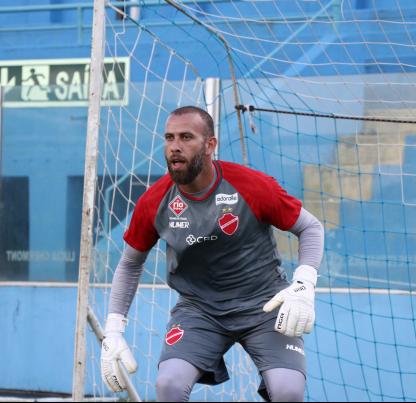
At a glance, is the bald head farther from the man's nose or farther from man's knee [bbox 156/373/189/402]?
man's knee [bbox 156/373/189/402]

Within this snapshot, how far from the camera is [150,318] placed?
6785 mm

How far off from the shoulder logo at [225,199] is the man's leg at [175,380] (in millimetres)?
638

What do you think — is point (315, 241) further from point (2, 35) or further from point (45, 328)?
point (2, 35)

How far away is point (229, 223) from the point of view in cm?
346

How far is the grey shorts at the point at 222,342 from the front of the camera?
132 inches

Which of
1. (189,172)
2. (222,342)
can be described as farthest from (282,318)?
(189,172)

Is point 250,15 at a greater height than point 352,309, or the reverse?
point 250,15

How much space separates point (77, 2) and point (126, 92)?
143 centimetres

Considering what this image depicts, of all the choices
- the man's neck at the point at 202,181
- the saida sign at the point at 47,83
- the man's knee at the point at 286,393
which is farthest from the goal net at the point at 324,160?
the man's knee at the point at 286,393

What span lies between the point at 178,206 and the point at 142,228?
19cm

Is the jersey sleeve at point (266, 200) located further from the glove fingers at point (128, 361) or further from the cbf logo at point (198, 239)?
the glove fingers at point (128, 361)

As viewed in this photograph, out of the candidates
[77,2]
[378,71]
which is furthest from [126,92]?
[378,71]

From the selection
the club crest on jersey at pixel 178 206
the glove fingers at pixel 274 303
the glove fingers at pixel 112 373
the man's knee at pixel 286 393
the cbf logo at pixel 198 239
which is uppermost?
the club crest on jersey at pixel 178 206

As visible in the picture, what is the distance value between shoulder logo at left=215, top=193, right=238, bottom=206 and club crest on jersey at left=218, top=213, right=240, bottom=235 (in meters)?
0.05
